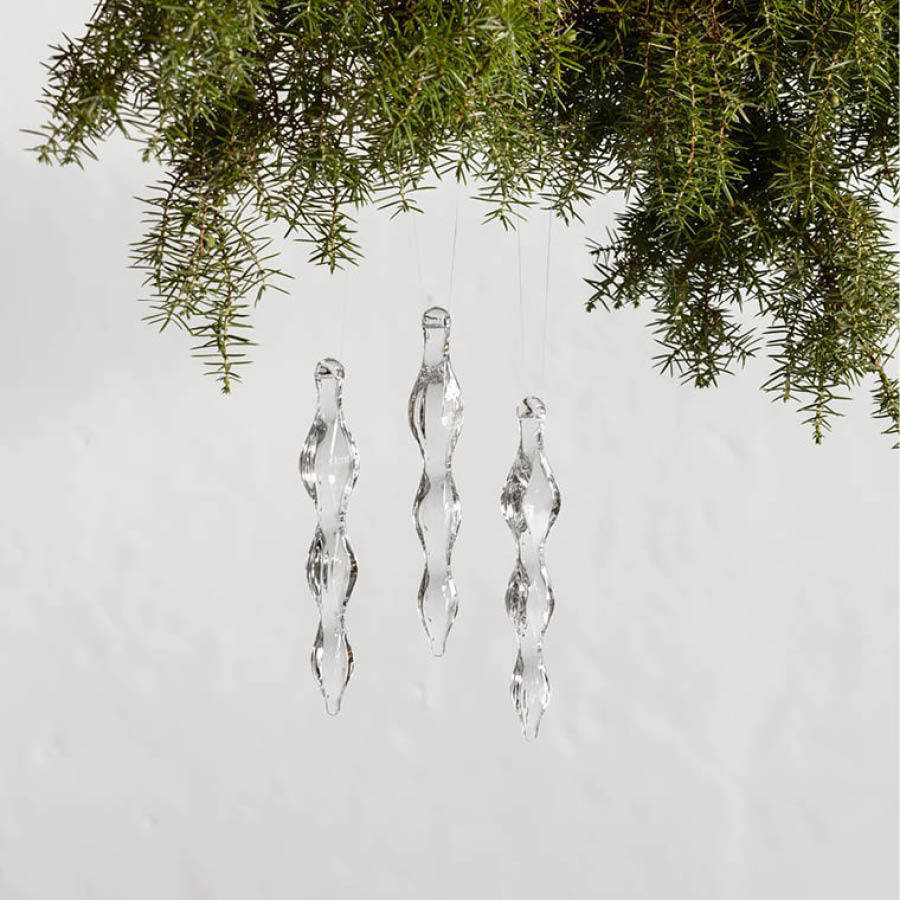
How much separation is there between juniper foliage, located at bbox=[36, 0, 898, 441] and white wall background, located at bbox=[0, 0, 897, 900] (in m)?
0.59

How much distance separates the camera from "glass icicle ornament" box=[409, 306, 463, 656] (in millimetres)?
442

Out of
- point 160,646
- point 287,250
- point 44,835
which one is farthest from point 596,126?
point 44,835

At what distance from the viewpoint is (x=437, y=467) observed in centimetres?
45

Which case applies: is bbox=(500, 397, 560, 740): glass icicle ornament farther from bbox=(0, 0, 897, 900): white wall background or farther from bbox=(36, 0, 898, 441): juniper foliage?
bbox=(0, 0, 897, 900): white wall background

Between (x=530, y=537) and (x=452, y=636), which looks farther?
(x=452, y=636)

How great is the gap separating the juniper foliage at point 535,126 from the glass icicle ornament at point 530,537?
3.3 inches

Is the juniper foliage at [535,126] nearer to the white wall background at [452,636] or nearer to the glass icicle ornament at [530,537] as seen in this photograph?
the glass icicle ornament at [530,537]

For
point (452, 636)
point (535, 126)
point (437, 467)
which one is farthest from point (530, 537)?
point (452, 636)

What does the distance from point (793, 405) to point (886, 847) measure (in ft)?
1.39

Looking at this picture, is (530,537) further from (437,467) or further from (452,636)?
(452,636)

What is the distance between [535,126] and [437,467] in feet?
0.45

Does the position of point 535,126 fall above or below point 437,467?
above

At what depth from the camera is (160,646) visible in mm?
1049

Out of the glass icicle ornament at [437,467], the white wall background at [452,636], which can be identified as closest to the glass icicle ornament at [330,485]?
the glass icicle ornament at [437,467]
